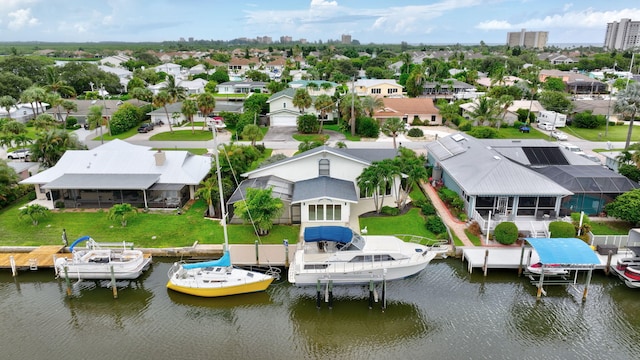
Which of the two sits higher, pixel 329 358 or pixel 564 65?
pixel 564 65

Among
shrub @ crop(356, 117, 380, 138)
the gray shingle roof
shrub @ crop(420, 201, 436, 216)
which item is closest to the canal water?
the gray shingle roof

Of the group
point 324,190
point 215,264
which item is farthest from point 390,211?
point 215,264

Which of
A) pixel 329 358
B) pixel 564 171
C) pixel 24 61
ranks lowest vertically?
pixel 329 358

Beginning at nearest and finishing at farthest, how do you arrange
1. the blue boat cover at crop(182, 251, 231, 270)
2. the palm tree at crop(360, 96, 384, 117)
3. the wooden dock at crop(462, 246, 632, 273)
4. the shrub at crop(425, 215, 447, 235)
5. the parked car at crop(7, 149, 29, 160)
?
the blue boat cover at crop(182, 251, 231, 270)
the wooden dock at crop(462, 246, 632, 273)
the shrub at crop(425, 215, 447, 235)
the parked car at crop(7, 149, 29, 160)
the palm tree at crop(360, 96, 384, 117)

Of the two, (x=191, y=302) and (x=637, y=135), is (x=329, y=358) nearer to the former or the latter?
(x=191, y=302)

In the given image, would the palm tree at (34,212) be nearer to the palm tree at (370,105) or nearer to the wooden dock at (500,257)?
the wooden dock at (500,257)

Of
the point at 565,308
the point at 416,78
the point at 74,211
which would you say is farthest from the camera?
the point at 416,78

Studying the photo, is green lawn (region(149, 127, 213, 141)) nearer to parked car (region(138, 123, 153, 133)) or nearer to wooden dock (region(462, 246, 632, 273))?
parked car (region(138, 123, 153, 133))

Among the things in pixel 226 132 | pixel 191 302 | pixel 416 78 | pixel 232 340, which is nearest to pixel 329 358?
pixel 232 340
